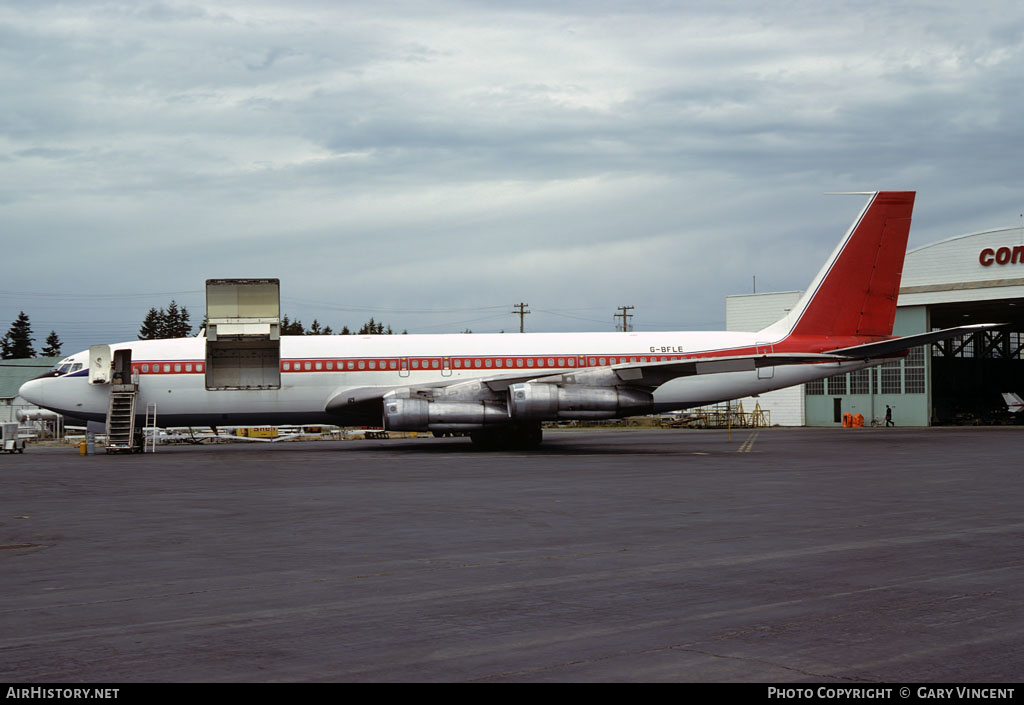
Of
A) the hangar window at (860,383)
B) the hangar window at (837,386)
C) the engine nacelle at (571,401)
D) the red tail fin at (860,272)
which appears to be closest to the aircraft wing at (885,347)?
the red tail fin at (860,272)

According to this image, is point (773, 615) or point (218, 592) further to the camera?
point (218, 592)

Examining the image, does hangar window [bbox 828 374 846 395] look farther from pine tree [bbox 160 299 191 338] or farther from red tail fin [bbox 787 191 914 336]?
pine tree [bbox 160 299 191 338]

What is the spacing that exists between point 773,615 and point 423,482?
14005mm

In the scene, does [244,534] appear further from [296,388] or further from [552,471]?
[296,388]

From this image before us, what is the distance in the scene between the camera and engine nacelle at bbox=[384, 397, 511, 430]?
105 ft

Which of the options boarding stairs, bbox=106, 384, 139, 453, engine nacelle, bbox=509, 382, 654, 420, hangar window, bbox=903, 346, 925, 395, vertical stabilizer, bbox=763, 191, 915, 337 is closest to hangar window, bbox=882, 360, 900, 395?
hangar window, bbox=903, 346, 925, 395

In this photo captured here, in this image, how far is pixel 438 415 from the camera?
3194 centimetres

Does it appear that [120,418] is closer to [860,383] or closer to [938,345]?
[860,383]

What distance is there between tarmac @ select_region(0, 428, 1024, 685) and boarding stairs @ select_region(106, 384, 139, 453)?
46.7 feet

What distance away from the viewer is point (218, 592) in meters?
9.15

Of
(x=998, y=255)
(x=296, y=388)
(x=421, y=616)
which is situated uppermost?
(x=998, y=255)

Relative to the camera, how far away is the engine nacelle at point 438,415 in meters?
32.0

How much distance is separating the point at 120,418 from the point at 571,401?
1658cm
